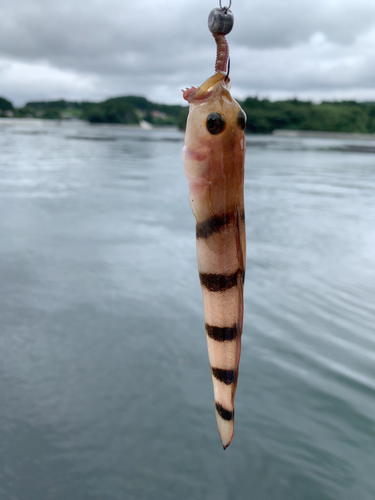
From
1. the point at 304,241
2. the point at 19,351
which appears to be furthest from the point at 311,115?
the point at 19,351

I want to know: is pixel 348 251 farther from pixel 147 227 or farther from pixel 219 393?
pixel 219 393

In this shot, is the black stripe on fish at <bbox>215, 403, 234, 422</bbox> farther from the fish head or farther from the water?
the water

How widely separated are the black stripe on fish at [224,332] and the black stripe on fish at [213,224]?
266 mm

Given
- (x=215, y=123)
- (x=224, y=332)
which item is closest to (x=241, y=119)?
(x=215, y=123)

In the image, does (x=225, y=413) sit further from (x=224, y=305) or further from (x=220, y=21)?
(x=220, y=21)

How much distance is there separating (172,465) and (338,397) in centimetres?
190

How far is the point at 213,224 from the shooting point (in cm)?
101

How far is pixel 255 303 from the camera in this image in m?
6.00

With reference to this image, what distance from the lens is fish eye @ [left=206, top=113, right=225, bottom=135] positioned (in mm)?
938

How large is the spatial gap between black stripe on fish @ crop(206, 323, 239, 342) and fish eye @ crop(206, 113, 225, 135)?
0.52m

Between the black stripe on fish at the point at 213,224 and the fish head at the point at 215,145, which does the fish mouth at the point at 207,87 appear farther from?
the black stripe on fish at the point at 213,224

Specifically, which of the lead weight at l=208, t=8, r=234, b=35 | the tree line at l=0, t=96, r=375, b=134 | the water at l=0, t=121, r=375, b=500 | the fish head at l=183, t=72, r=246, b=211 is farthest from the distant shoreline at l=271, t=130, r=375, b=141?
the fish head at l=183, t=72, r=246, b=211

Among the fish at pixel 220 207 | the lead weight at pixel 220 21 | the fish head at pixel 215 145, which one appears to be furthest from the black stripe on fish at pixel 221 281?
the lead weight at pixel 220 21

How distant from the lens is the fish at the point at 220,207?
0.95 metres
